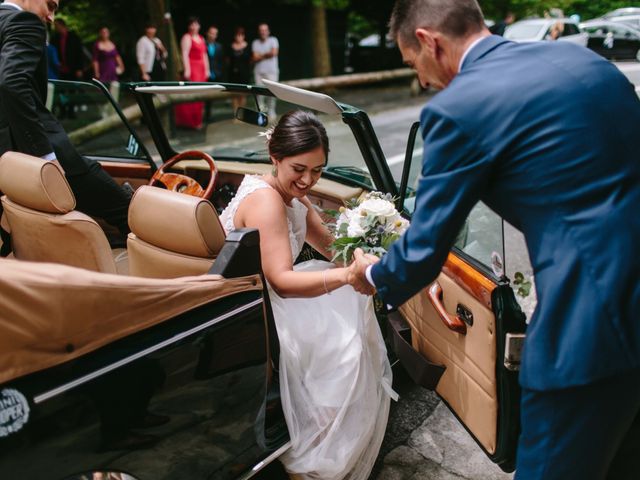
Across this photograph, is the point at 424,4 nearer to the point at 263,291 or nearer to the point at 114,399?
the point at 263,291

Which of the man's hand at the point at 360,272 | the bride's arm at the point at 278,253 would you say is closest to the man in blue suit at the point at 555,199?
the man's hand at the point at 360,272

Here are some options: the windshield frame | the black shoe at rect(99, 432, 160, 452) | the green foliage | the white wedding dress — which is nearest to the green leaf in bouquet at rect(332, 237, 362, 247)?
the white wedding dress

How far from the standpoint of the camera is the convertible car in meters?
1.48

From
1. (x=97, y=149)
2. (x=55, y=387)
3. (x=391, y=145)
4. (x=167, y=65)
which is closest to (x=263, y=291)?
(x=55, y=387)

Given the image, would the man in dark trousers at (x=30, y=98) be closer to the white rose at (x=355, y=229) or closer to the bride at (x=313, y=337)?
the bride at (x=313, y=337)

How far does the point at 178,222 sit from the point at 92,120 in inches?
162

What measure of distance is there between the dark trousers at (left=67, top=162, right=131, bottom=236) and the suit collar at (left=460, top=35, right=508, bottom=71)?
2.36 meters

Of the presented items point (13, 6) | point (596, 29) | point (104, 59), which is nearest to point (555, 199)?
point (13, 6)

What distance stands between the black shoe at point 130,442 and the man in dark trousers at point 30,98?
1.97 metres

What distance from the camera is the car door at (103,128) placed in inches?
161

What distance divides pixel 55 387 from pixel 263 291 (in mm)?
804

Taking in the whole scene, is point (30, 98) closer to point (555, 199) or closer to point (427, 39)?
point (427, 39)

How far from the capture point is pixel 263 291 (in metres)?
2.12

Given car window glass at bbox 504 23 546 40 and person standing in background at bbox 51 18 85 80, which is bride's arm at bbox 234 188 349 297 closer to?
person standing in background at bbox 51 18 85 80
